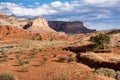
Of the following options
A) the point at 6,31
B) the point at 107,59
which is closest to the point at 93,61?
the point at 107,59

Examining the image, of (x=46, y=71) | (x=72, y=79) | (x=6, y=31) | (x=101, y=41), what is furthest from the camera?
(x=6, y=31)

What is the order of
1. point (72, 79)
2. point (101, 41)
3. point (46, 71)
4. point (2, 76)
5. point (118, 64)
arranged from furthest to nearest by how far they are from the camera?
1. point (101, 41)
2. point (118, 64)
3. point (46, 71)
4. point (72, 79)
5. point (2, 76)

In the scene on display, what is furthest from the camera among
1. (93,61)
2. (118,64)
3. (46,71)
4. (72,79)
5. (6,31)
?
(6,31)

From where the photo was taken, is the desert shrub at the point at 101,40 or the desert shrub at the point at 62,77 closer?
the desert shrub at the point at 62,77

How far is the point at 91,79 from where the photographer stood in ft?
63.4

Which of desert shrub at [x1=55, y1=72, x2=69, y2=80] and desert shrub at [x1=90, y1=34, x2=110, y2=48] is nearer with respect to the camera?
desert shrub at [x1=55, y1=72, x2=69, y2=80]

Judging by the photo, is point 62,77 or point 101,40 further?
point 101,40

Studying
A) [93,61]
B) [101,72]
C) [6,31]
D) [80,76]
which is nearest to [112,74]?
[101,72]

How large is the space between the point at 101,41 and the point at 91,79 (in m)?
22.7

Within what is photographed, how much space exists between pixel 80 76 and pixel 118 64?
7276mm

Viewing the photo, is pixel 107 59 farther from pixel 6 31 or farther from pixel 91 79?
pixel 6 31

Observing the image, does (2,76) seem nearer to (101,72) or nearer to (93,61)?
(101,72)

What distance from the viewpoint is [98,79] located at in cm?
1933

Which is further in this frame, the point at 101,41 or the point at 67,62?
the point at 101,41
